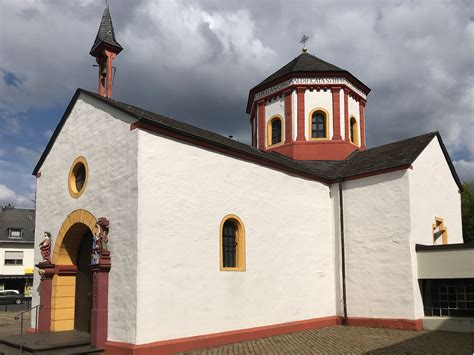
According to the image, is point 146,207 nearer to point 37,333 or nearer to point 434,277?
point 37,333

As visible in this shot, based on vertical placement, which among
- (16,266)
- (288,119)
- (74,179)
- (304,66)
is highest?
(304,66)

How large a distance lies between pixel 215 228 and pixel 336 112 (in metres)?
9.53

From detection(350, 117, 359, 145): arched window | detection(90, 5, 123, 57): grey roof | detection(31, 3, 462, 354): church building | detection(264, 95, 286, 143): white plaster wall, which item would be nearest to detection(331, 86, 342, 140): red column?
detection(31, 3, 462, 354): church building

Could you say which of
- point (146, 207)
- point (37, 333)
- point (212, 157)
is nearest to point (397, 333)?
point (212, 157)

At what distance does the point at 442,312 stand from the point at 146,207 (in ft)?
32.0

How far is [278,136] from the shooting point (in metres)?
20.3

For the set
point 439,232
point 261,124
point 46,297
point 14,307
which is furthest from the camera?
point 14,307

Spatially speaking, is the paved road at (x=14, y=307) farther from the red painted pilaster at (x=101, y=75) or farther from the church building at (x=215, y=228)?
the red painted pilaster at (x=101, y=75)

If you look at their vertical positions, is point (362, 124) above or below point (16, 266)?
above

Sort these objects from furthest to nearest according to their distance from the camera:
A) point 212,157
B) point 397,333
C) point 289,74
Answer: point 289,74 → point 397,333 → point 212,157

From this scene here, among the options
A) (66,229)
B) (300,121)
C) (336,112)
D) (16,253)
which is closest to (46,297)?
(66,229)

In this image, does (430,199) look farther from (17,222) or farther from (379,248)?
(17,222)

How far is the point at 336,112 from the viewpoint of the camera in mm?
19344

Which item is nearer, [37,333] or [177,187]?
[177,187]
